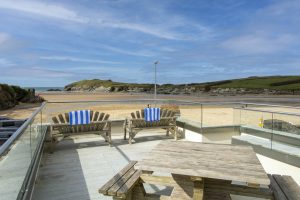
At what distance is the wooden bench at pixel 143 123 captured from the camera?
26.1ft

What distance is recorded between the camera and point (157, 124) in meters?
8.41

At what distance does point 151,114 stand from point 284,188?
5096mm

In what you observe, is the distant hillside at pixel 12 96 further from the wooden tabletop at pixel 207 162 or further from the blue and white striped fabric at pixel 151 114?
the wooden tabletop at pixel 207 162

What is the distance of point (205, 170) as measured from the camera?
2875 mm

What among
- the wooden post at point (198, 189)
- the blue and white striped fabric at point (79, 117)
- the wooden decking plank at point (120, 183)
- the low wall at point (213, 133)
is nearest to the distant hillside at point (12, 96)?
the blue and white striped fabric at point (79, 117)

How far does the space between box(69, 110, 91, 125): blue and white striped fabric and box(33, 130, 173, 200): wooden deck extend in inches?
26.1

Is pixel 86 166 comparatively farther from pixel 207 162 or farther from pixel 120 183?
pixel 207 162

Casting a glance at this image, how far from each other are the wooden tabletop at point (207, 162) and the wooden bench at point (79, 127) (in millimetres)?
3918

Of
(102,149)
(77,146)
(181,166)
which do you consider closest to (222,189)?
(181,166)

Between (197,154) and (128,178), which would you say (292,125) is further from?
(128,178)

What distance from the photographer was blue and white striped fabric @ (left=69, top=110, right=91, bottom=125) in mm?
7246

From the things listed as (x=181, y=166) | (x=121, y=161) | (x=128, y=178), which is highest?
(x=181, y=166)

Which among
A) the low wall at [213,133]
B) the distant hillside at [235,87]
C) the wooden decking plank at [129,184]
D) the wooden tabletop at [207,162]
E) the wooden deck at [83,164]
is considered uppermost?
the distant hillside at [235,87]

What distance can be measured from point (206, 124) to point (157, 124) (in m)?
1.38
